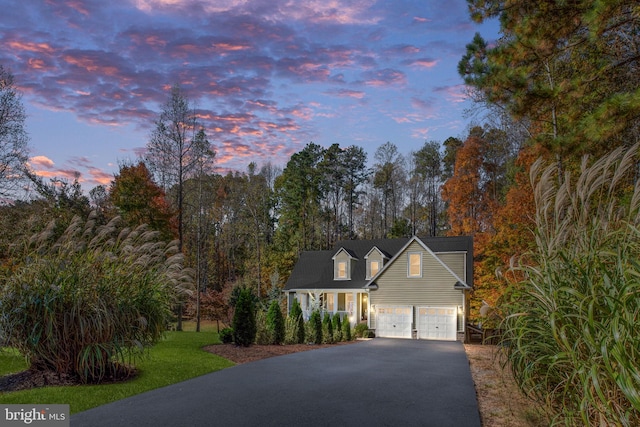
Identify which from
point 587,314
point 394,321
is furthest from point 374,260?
point 587,314

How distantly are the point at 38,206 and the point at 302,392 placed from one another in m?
16.4

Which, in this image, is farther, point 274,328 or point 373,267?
point 373,267

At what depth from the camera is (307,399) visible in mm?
7953

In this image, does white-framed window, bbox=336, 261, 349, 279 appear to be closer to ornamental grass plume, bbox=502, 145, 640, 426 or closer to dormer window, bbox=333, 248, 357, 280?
dormer window, bbox=333, 248, 357, 280

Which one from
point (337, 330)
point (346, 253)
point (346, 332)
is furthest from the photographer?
point (346, 253)

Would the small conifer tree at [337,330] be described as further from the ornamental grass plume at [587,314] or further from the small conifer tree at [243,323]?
the ornamental grass plume at [587,314]

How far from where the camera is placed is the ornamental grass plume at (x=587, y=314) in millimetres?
3381

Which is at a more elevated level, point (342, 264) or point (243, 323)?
point (342, 264)

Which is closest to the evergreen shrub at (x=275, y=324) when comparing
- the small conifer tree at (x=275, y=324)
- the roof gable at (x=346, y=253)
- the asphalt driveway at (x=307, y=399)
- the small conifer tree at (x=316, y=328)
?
the small conifer tree at (x=275, y=324)

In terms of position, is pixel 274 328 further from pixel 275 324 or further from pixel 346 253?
pixel 346 253

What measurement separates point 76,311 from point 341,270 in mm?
20893

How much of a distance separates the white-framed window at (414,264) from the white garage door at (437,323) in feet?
6.07

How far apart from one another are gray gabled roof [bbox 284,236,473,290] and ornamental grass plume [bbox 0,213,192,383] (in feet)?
61.0

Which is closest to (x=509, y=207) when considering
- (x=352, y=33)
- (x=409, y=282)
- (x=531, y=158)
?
(x=531, y=158)
